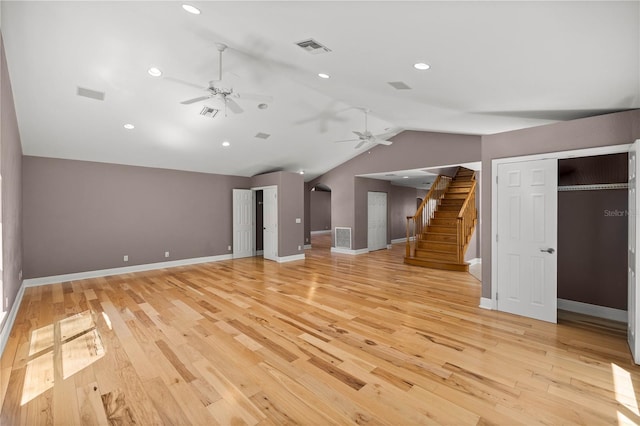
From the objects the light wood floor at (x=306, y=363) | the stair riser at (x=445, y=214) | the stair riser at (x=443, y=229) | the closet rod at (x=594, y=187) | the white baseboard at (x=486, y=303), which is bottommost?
the light wood floor at (x=306, y=363)

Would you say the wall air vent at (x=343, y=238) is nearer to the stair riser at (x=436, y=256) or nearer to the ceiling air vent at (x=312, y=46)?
the stair riser at (x=436, y=256)

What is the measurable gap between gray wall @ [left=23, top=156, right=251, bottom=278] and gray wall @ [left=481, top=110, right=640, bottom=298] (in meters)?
6.92

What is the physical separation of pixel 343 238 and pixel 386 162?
2.98 meters

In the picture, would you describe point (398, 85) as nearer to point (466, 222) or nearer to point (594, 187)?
point (594, 187)

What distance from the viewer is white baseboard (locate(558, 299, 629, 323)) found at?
3840mm

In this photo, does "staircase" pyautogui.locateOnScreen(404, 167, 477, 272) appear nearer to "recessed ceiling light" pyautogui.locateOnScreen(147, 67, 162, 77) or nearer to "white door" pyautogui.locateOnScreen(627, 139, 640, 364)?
"white door" pyautogui.locateOnScreen(627, 139, 640, 364)

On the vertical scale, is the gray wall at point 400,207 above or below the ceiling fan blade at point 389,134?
below

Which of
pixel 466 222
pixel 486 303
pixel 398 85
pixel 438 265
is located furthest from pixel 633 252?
pixel 466 222

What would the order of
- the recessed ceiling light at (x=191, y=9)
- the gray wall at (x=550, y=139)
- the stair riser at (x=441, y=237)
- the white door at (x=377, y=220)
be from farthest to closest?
the white door at (x=377, y=220)
the stair riser at (x=441, y=237)
the gray wall at (x=550, y=139)
the recessed ceiling light at (x=191, y=9)

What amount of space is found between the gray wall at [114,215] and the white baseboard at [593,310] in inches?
310

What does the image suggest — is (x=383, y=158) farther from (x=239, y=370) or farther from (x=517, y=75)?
(x=239, y=370)

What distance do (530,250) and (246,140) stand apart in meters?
5.84

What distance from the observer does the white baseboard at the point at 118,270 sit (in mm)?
5863

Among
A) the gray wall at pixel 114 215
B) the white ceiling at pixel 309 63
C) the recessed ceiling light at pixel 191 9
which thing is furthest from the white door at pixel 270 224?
the recessed ceiling light at pixel 191 9
